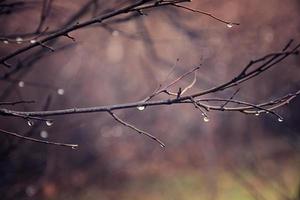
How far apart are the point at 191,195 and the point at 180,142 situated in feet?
5.07

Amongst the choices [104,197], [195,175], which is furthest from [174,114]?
[104,197]

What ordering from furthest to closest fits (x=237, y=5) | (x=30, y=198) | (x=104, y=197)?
(x=237, y=5) → (x=104, y=197) → (x=30, y=198)

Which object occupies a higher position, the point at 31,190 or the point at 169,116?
the point at 169,116

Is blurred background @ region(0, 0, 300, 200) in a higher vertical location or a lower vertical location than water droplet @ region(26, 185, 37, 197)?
higher

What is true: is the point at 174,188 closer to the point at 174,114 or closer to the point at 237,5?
the point at 174,114

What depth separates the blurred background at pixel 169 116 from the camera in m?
6.89

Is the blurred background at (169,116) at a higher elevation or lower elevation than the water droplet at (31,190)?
higher

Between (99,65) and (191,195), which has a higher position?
(99,65)

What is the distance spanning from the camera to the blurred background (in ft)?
22.6

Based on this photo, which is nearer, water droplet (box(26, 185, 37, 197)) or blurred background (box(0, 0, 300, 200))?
water droplet (box(26, 185, 37, 197))

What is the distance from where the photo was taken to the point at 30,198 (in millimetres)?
6020

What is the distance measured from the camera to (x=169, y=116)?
8211 millimetres

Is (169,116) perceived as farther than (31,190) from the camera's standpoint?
Yes

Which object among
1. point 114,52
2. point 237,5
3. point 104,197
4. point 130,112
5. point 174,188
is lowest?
point 104,197
